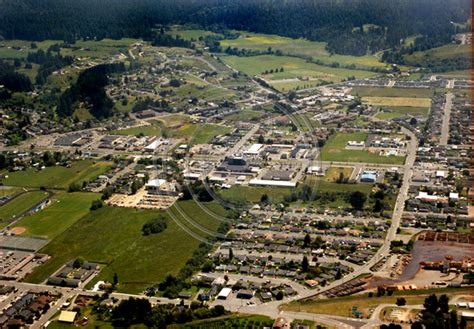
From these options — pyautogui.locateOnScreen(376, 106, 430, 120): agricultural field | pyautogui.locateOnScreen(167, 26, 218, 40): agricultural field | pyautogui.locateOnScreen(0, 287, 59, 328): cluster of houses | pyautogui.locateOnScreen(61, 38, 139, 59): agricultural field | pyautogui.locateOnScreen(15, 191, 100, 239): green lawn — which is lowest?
pyautogui.locateOnScreen(0, 287, 59, 328): cluster of houses

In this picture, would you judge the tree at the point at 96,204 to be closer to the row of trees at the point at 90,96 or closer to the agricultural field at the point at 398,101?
the row of trees at the point at 90,96

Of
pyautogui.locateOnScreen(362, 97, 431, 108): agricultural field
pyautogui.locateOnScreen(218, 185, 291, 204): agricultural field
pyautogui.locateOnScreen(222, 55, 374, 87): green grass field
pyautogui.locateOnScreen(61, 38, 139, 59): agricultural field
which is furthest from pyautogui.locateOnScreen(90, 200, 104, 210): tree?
pyautogui.locateOnScreen(61, 38, 139, 59): agricultural field

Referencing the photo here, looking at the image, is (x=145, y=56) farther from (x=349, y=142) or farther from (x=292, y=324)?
(x=292, y=324)

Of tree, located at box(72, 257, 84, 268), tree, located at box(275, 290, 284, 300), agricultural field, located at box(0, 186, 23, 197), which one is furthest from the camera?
agricultural field, located at box(0, 186, 23, 197)

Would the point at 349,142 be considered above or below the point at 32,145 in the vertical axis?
above

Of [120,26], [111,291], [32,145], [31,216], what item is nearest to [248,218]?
[111,291]

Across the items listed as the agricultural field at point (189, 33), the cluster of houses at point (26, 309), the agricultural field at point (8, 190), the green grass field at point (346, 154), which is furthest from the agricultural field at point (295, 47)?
the cluster of houses at point (26, 309)

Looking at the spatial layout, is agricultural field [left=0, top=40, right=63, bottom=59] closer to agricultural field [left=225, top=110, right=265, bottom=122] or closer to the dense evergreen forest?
the dense evergreen forest

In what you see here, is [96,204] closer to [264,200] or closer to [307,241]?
[264,200]
